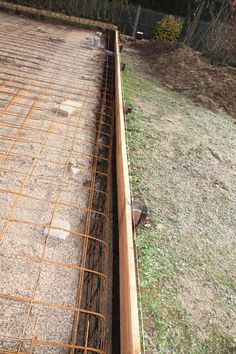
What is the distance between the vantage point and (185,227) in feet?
11.6

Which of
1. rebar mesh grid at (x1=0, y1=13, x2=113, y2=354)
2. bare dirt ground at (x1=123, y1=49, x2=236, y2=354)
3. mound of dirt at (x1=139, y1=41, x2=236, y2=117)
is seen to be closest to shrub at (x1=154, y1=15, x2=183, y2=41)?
mound of dirt at (x1=139, y1=41, x2=236, y2=117)

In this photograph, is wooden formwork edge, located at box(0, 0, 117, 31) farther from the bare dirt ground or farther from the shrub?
the bare dirt ground

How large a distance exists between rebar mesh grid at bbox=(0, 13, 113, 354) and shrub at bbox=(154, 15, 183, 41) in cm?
699

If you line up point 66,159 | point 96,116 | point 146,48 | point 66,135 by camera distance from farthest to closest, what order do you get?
point 146,48
point 96,116
point 66,135
point 66,159

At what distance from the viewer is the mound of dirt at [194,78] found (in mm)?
7328

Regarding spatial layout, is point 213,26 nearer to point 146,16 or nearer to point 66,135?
point 146,16

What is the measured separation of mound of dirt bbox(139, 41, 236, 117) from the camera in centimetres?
733

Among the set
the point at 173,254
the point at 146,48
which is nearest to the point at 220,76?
the point at 146,48

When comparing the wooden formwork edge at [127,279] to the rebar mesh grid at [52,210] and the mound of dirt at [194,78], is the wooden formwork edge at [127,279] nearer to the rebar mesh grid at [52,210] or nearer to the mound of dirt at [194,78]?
the rebar mesh grid at [52,210]

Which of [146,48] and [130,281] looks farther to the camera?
[146,48]

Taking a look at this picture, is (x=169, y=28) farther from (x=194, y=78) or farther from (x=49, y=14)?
(x=194, y=78)

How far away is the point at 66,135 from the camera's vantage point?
14.4 ft

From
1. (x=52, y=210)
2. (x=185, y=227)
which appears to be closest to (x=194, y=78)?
(x=185, y=227)

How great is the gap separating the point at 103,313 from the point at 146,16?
12033mm
